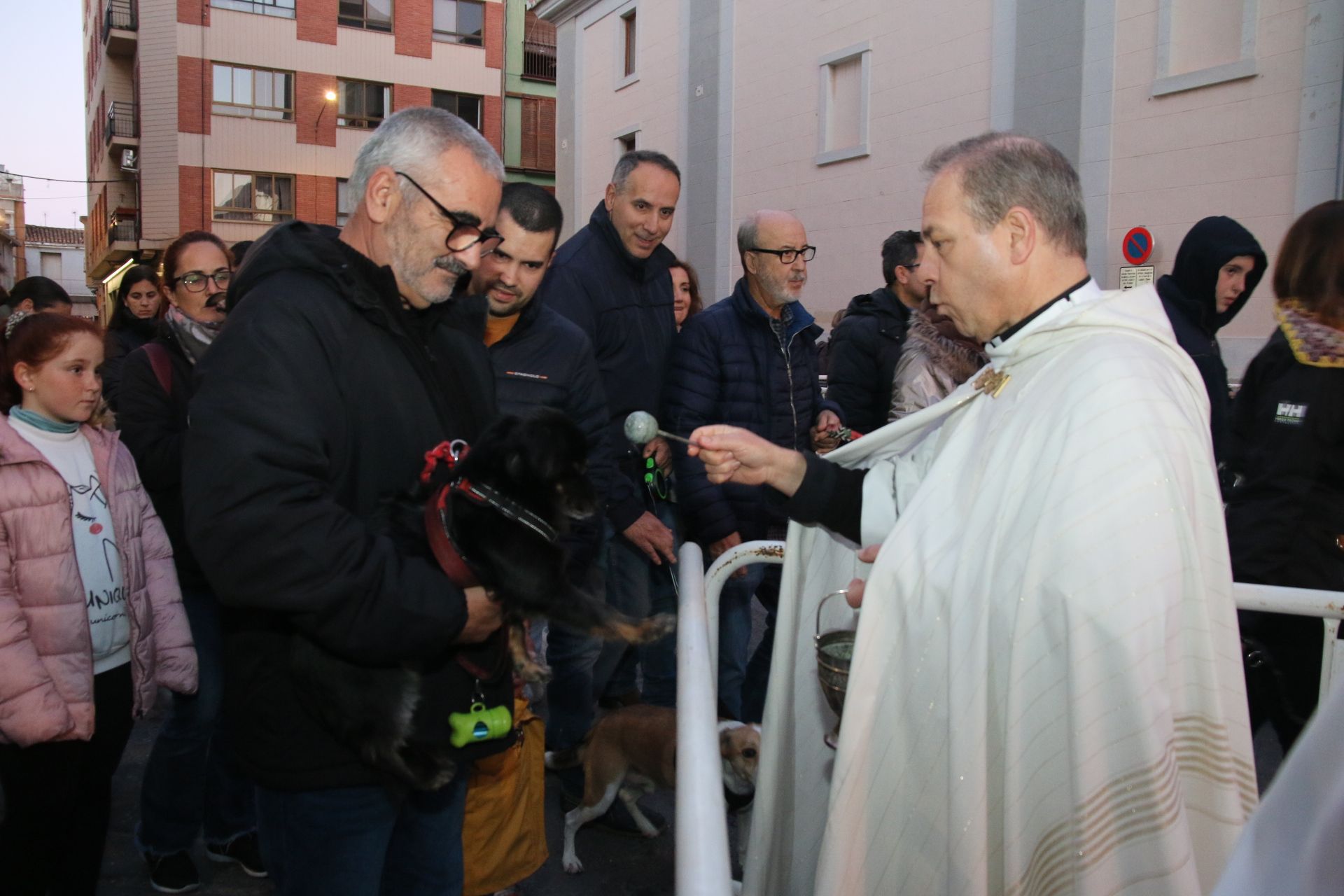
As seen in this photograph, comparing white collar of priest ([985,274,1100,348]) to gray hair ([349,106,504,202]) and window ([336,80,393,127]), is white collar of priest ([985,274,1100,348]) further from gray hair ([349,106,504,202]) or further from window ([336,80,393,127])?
window ([336,80,393,127])

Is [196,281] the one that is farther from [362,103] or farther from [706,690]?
[362,103]

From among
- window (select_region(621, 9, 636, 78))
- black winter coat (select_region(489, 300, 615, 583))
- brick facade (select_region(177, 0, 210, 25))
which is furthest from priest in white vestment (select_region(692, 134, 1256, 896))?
brick facade (select_region(177, 0, 210, 25))

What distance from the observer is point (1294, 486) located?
3184 millimetres

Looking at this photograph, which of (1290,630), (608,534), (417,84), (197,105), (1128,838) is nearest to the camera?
(1128,838)

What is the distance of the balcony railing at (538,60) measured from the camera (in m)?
35.0

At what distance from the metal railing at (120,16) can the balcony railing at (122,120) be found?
2.32 m

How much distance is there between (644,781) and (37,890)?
2.04m

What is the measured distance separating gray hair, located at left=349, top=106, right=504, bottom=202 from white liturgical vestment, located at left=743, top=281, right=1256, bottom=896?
1176mm

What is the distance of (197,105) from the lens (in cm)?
3114

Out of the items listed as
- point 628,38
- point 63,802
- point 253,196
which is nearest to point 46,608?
point 63,802

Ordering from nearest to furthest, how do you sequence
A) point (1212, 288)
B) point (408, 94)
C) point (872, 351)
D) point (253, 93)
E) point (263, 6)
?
point (1212, 288)
point (872, 351)
point (263, 6)
point (253, 93)
point (408, 94)

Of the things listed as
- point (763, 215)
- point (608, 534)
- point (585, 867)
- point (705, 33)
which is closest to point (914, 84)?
point (705, 33)

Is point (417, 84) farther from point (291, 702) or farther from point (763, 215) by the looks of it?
point (291, 702)

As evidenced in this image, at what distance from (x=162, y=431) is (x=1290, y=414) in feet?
12.8
